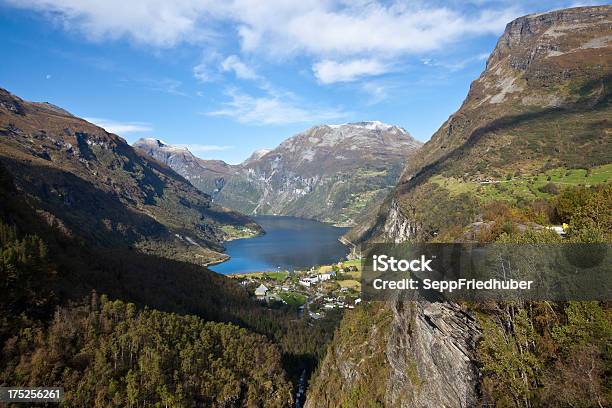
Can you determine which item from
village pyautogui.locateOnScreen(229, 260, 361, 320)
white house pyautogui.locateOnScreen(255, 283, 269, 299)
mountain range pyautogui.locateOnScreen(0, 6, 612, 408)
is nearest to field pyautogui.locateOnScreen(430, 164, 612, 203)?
mountain range pyautogui.locateOnScreen(0, 6, 612, 408)

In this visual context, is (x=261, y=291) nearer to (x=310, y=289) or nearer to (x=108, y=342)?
(x=310, y=289)

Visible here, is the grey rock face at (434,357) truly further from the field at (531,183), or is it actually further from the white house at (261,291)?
the white house at (261,291)

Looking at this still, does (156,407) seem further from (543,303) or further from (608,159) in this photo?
(608,159)

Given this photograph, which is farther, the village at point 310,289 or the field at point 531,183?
the village at point 310,289

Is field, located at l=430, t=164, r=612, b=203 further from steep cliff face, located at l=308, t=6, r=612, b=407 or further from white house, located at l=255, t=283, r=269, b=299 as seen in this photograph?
white house, located at l=255, t=283, r=269, b=299

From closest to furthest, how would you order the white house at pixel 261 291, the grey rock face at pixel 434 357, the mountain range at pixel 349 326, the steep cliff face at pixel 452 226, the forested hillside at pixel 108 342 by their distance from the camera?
the mountain range at pixel 349 326, the grey rock face at pixel 434 357, the steep cliff face at pixel 452 226, the forested hillside at pixel 108 342, the white house at pixel 261 291

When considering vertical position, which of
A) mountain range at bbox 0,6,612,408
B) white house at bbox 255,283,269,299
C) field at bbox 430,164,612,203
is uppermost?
field at bbox 430,164,612,203

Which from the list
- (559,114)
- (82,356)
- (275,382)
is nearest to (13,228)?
(82,356)

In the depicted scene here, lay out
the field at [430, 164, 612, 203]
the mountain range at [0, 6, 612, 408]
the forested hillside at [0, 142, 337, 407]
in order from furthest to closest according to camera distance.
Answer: the field at [430, 164, 612, 203]
the forested hillside at [0, 142, 337, 407]
the mountain range at [0, 6, 612, 408]

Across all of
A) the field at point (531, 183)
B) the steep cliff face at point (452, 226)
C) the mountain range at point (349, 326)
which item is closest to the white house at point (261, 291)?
the mountain range at point (349, 326)
